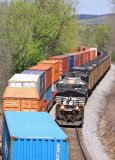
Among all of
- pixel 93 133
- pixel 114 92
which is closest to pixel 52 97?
pixel 93 133

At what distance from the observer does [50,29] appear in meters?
49.7

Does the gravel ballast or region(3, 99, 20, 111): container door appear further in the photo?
region(3, 99, 20, 111): container door

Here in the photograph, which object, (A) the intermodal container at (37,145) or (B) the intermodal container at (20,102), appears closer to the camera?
(A) the intermodal container at (37,145)

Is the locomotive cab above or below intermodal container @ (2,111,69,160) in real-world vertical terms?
below

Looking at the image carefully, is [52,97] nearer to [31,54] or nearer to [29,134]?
[31,54]

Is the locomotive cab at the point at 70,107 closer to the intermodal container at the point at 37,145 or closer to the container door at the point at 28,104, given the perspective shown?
the container door at the point at 28,104

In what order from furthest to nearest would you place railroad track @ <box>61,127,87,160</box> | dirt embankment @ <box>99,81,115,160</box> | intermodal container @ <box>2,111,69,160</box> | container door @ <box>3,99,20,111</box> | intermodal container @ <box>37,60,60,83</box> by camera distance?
intermodal container @ <box>37,60,60,83</box> → container door @ <box>3,99,20,111</box> → dirt embankment @ <box>99,81,115,160</box> → railroad track @ <box>61,127,87,160</box> → intermodal container @ <box>2,111,69,160</box>

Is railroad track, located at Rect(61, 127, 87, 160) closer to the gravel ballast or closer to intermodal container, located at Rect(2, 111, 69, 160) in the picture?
the gravel ballast

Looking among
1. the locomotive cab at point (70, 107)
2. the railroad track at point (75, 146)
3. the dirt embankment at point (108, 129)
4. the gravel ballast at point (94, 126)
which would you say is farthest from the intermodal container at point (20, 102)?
the dirt embankment at point (108, 129)

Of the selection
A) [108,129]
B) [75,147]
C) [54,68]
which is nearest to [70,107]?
[108,129]

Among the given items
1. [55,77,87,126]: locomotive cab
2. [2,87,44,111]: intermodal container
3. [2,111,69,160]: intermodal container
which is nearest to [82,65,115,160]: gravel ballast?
[55,77,87,126]: locomotive cab

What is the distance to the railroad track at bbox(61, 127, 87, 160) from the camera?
692 inches

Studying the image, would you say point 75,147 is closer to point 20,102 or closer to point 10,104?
point 20,102

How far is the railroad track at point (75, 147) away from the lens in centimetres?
1758
